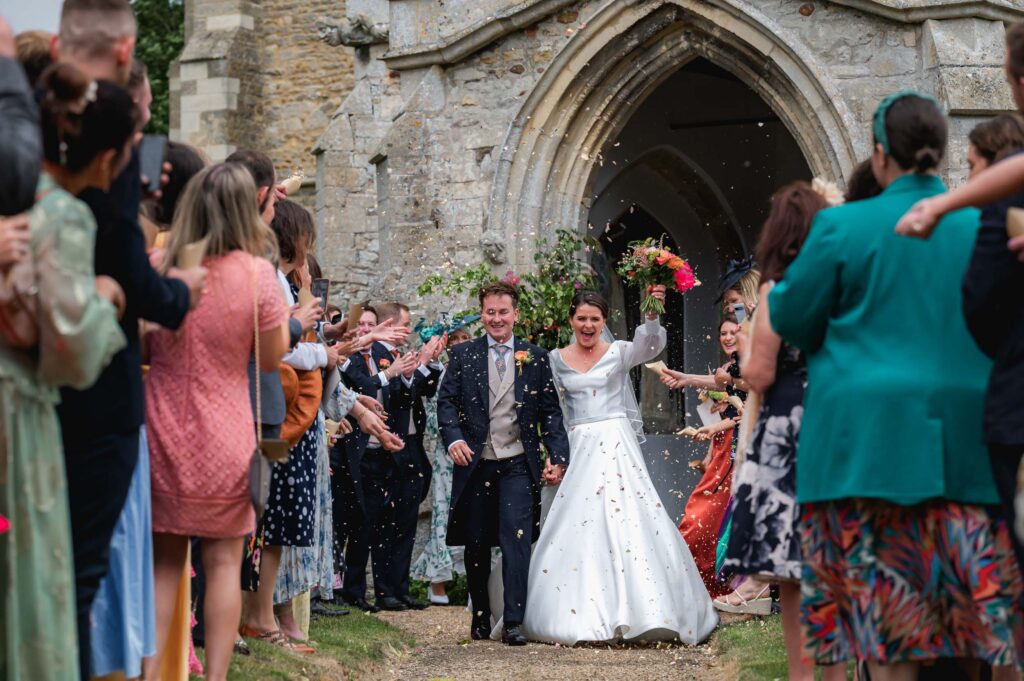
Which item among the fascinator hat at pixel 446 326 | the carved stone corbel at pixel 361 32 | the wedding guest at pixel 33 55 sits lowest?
the fascinator hat at pixel 446 326

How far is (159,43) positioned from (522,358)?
20.2 meters

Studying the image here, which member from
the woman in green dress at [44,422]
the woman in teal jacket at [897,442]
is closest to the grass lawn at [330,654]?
the woman in green dress at [44,422]

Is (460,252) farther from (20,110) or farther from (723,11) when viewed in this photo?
(20,110)

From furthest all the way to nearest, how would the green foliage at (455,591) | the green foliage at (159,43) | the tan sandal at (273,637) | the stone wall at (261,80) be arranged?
the green foliage at (159,43), the stone wall at (261,80), the green foliage at (455,591), the tan sandal at (273,637)

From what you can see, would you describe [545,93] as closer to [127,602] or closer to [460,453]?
[460,453]

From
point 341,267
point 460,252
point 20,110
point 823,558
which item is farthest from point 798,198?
point 341,267

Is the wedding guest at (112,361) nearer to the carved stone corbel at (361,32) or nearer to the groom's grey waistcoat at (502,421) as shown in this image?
the groom's grey waistcoat at (502,421)

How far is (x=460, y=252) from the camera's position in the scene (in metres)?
12.6

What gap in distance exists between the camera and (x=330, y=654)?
7328 millimetres

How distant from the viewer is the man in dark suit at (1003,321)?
12.3 ft

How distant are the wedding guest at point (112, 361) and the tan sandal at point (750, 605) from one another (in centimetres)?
586

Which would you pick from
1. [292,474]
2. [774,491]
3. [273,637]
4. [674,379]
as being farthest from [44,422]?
[674,379]

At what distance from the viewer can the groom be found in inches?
347

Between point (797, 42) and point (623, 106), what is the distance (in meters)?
1.72
